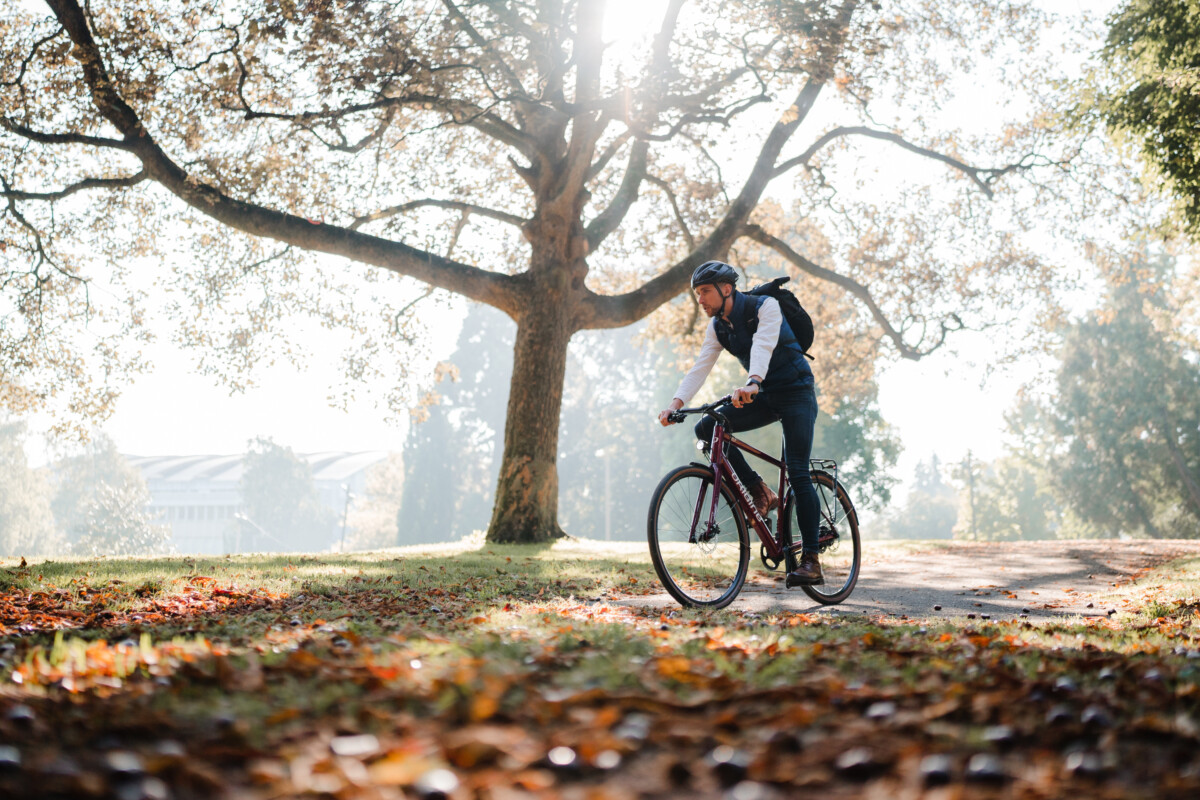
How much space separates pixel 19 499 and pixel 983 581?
76872mm

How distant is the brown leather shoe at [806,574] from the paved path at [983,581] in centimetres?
19

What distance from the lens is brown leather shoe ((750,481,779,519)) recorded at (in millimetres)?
6047

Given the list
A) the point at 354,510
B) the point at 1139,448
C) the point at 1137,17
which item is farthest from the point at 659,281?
the point at 354,510

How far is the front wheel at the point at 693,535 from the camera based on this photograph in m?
5.65

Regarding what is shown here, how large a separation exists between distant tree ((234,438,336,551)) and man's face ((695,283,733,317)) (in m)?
84.0

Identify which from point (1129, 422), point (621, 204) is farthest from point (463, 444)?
point (621, 204)

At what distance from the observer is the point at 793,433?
6.03 meters

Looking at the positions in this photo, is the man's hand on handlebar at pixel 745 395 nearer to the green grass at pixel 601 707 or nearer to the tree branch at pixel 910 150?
the green grass at pixel 601 707

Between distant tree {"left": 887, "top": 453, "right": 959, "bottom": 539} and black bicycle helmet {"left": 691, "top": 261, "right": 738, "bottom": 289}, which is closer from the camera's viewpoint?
black bicycle helmet {"left": 691, "top": 261, "right": 738, "bottom": 289}

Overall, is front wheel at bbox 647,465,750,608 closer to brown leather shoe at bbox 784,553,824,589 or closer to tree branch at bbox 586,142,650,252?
brown leather shoe at bbox 784,553,824,589

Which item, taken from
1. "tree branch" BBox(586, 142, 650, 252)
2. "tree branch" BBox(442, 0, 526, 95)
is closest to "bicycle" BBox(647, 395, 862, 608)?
"tree branch" BBox(442, 0, 526, 95)

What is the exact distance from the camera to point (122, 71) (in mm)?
11758

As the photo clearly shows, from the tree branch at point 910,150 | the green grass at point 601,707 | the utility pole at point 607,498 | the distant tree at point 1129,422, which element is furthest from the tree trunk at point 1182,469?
the green grass at point 601,707

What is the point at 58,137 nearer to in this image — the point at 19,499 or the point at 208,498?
the point at 19,499
